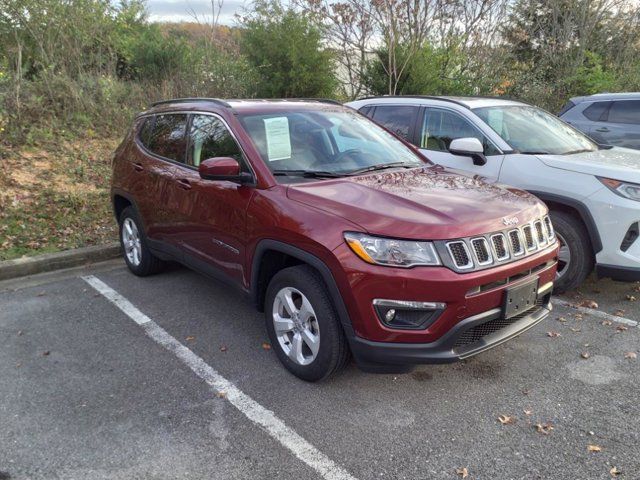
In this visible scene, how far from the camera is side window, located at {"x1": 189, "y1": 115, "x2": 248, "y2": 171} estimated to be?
381 centimetres

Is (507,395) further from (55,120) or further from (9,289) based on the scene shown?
(55,120)

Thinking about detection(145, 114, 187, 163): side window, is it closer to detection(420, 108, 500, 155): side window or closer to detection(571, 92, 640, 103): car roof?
detection(420, 108, 500, 155): side window

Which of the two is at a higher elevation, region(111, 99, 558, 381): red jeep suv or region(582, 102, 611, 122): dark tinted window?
region(582, 102, 611, 122): dark tinted window

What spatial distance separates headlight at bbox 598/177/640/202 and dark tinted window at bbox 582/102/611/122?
4651 millimetres

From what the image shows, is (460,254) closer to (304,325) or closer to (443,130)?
(304,325)

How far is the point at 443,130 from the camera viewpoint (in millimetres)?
5598

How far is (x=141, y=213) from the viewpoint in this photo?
16.3 ft

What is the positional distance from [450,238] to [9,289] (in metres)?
4.45

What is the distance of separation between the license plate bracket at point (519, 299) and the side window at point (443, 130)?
2287mm

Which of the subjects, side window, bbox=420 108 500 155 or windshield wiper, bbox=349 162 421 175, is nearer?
windshield wiper, bbox=349 162 421 175

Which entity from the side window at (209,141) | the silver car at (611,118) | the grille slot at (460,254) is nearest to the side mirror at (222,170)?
the side window at (209,141)

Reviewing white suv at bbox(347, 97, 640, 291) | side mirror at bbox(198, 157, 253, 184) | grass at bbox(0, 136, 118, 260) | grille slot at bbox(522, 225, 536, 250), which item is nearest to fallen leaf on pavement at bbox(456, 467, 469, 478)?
grille slot at bbox(522, 225, 536, 250)

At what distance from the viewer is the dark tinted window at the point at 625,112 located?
7957mm

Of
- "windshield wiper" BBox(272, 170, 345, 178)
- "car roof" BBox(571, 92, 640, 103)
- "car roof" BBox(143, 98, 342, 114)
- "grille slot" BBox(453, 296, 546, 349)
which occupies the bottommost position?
"grille slot" BBox(453, 296, 546, 349)
